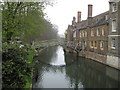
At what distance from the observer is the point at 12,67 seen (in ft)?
23.3

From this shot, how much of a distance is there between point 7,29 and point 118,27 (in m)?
13.8

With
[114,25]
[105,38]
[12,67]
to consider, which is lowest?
[12,67]

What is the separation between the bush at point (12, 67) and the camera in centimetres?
675

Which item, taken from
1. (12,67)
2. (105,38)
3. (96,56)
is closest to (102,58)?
(96,56)

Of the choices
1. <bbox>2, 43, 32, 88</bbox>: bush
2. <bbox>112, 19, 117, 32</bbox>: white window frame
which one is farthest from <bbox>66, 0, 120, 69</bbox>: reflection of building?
<bbox>2, 43, 32, 88</bbox>: bush

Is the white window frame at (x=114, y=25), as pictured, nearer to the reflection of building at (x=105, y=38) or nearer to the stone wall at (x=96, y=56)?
the reflection of building at (x=105, y=38)

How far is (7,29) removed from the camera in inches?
461

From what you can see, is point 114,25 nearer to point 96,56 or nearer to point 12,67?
point 96,56

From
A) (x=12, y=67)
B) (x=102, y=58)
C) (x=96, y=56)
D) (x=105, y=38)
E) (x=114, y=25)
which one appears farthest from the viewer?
(x=96, y=56)

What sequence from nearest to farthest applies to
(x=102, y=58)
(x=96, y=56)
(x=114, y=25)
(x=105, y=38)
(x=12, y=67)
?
1. (x=12, y=67)
2. (x=114, y=25)
3. (x=105, y=38)
4. (x=102, y=58)
5. (x=96, y=56)

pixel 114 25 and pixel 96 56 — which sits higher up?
pixel 114 25

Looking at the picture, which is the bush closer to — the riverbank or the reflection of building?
the riverbank

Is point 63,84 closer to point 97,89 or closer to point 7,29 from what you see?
point 97,89

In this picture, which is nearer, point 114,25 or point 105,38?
point 114,25
